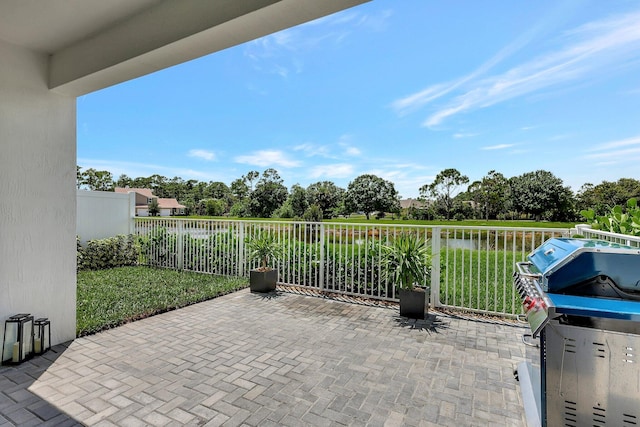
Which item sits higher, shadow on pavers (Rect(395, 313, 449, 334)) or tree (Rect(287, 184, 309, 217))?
tree (Rect(287, 184, 309, 217))

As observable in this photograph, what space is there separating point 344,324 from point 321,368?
1.17m

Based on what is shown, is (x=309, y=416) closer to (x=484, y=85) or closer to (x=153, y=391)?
(x=153, y=391)

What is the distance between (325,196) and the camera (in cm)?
3688

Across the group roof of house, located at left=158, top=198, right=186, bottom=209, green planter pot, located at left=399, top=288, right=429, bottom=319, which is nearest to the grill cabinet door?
green planter pot, located at left=399, top=288, right=429, bottom=319

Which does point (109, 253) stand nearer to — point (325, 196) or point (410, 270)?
point (410, 270)

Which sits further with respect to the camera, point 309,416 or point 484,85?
point 484,85

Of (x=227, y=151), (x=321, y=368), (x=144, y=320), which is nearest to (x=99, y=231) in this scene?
(x=144, y=320)

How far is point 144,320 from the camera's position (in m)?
4.02

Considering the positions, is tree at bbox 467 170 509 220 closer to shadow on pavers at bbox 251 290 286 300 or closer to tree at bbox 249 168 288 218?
tree at bbox 249 168 288 218

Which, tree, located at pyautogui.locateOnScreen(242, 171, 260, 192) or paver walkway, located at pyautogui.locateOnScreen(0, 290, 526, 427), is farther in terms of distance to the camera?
tree, located at pyautogui.locateOnScreen(242, 171, 260, 192)

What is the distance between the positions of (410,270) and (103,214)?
7.66 meters

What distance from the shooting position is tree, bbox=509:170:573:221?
30078 mm

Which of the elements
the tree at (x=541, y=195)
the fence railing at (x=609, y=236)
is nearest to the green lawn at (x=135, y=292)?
the fence railing at (x=609, y=236)

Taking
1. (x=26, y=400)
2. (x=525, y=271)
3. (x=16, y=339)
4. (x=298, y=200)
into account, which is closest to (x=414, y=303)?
(x=525, y=271)
